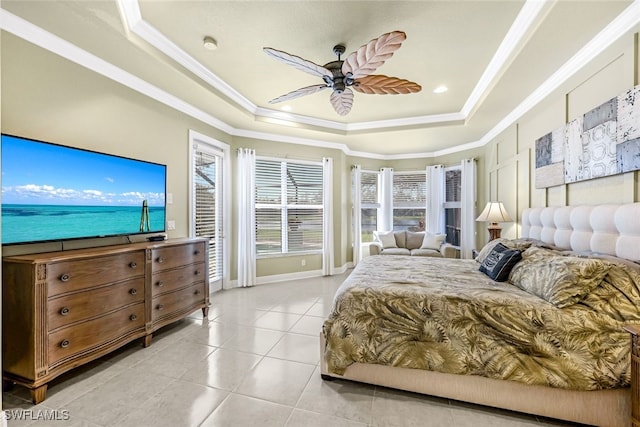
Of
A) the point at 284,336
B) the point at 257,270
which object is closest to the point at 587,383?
the point at 284,336

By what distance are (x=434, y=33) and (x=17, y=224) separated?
11.8 feet

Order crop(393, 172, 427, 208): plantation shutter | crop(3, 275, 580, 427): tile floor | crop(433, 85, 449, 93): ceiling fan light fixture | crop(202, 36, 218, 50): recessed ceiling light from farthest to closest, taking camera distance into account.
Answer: crop(393, 172, 427, 208): plantation shutter
crop(433, 85, 449, 93): ceiling fan light fixture
crop(202, 36, 218, 50): recessed ceiling light
crop(3, 275, 580, 427): tile floor

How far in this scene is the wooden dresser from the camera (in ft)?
5.88

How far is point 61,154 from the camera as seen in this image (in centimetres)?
219

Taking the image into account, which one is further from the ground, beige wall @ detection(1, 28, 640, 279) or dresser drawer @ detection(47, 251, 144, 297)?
beige wall @ detection(1, 28, 640, 279)

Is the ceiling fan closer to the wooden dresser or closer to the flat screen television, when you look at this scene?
the flat screen television

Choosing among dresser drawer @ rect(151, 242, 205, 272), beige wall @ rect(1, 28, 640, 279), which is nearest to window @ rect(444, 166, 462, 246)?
beige wall @ rect(1, 28, 640, 279)

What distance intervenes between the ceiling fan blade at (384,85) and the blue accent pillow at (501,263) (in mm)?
1642

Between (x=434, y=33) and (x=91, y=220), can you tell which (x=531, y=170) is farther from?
(x=91, y=220)

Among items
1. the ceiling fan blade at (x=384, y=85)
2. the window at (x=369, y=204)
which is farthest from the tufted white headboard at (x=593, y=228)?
the window at (x=369, y=204)

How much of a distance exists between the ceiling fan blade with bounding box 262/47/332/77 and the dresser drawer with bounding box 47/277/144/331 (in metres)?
2.26

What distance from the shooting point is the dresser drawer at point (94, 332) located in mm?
1895

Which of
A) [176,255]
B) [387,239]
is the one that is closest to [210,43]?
[176,255]

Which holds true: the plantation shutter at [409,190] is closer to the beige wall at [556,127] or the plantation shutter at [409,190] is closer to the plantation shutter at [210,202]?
the beige wall at [556,127]
